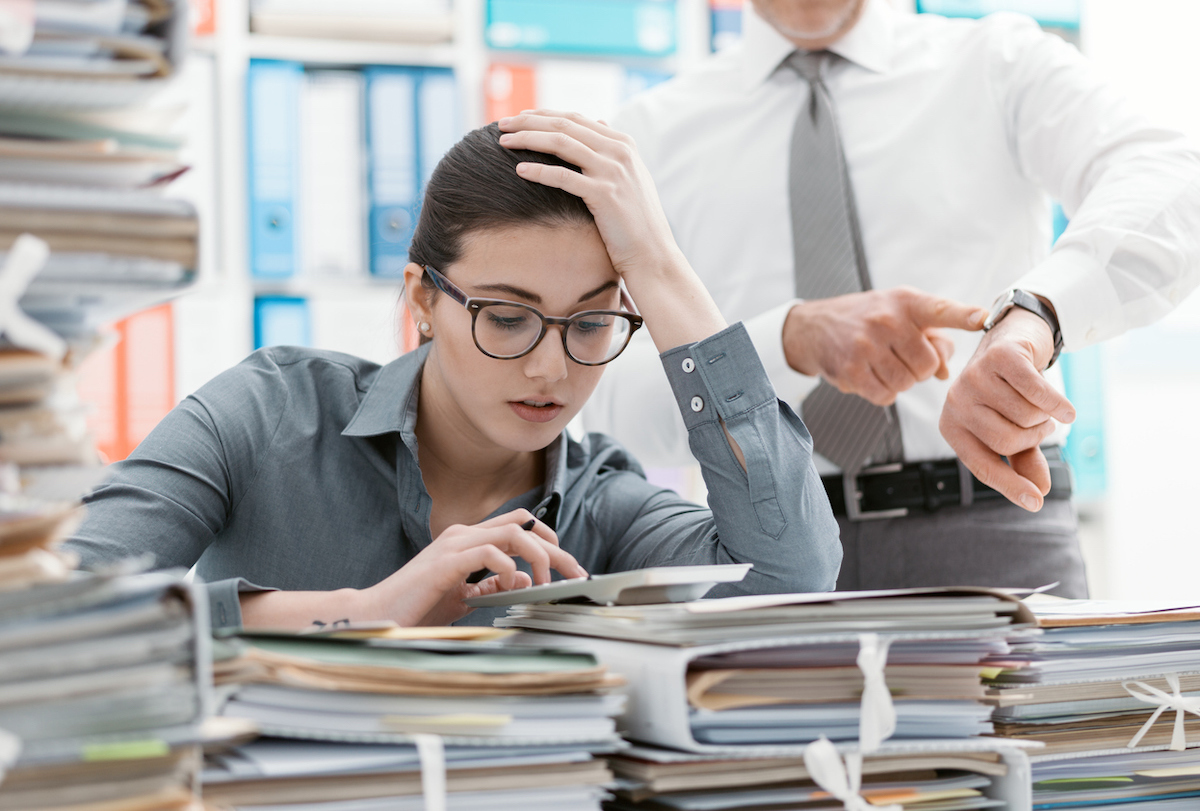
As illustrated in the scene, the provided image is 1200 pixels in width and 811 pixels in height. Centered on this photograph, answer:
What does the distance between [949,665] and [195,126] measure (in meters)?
2.04

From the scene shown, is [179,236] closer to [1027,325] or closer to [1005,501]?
[1027,325]

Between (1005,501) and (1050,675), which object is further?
(1005,501)

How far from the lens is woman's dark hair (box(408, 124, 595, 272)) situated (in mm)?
1182

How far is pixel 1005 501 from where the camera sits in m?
1.57

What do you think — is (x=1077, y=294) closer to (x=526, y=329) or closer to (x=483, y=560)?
(x=526, y=329)

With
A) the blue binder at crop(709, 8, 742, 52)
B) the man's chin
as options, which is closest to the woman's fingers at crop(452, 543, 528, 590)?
the man's chin

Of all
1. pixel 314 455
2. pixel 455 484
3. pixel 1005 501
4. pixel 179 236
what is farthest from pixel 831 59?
pixel 179 236

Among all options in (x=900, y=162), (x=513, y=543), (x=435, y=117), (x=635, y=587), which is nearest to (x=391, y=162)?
(x=435, y=117)

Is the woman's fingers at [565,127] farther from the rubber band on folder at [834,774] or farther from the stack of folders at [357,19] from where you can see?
the stack of folders at [357,19]

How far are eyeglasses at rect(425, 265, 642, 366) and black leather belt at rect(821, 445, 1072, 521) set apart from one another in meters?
0.53

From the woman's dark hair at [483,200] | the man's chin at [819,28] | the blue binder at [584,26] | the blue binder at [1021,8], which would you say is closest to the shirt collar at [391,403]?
the woman's dark hair at [483,200]

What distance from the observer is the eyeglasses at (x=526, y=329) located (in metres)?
1.14

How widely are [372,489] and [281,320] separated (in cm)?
124

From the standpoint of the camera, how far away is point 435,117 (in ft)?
7.70
